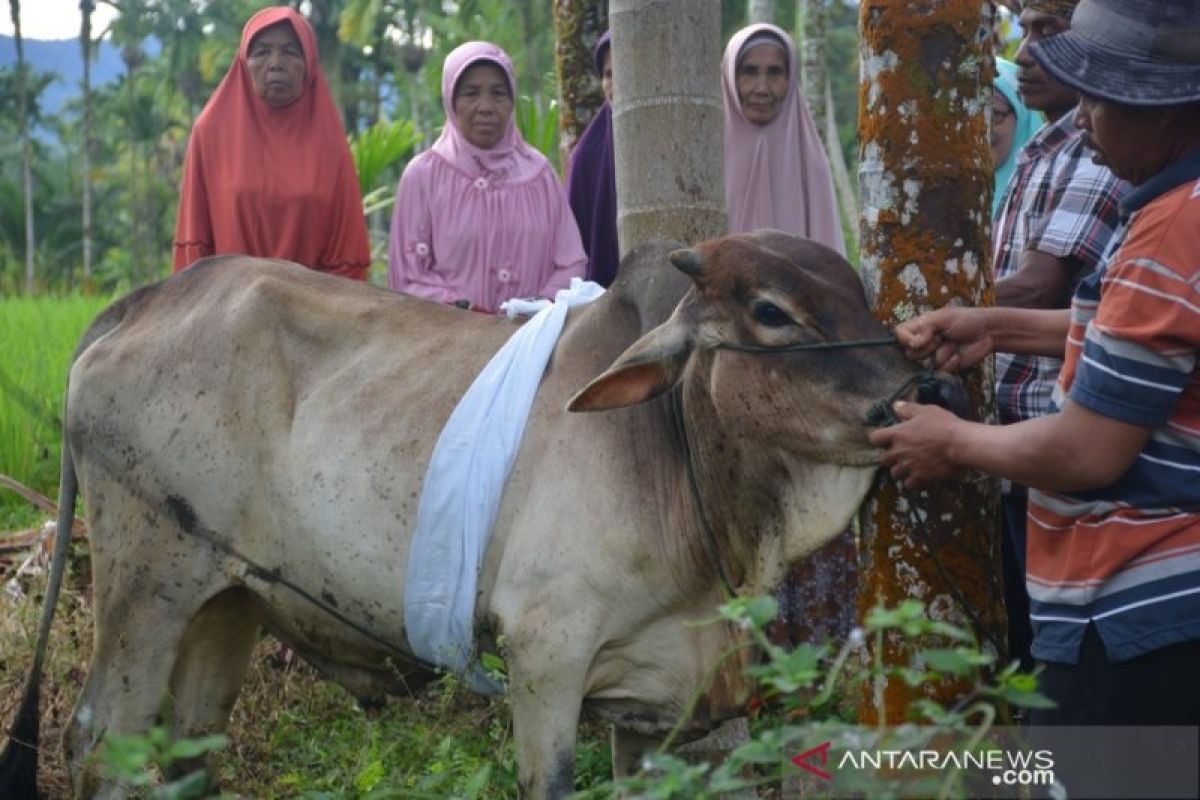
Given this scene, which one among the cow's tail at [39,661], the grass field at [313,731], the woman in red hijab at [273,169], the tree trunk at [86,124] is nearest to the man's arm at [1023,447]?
the grass field at [313,731]

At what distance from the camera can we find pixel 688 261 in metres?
3.92

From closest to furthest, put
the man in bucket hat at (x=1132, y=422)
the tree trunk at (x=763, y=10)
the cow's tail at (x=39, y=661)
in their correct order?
the man in bucket hat at (x=1132, y=422), the cow's tail at (x=39, y=661), the tree trunk at (x=763, y=10)

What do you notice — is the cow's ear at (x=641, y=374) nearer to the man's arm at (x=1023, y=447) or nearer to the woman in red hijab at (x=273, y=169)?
the man's arm at (x=1023, y=447)

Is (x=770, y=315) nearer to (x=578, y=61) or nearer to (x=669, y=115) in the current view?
(x=669, y=115)

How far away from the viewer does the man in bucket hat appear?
2.99 m

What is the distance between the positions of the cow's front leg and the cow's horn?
3.13 feet

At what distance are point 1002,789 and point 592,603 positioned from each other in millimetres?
1029

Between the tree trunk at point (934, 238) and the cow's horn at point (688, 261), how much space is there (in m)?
0.45

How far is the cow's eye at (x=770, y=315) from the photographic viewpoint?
3.87 metres

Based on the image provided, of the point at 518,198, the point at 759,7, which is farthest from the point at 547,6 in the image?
the point at 518,198

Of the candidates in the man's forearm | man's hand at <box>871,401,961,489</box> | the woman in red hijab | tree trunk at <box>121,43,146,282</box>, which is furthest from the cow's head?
tree trunk at <box>121,43,146,282</box>

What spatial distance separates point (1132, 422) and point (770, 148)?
4.04 m

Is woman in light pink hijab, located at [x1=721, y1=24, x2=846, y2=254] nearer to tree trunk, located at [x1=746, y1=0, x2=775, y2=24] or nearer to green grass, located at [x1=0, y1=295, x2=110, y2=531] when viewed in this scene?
green grass, located at [x1=0, y1=295, x2=110, y2=531]

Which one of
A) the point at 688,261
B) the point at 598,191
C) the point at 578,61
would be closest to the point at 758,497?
the point at 688,261
